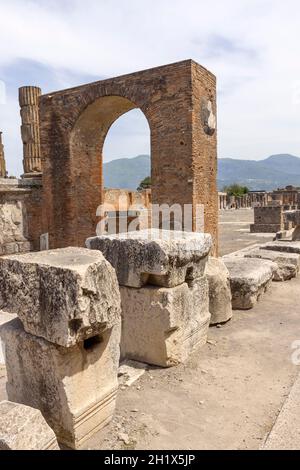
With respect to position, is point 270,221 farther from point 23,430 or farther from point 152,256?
point 23,430

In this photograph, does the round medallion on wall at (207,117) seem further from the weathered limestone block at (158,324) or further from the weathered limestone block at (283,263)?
the weathered limestone block at (158,324)

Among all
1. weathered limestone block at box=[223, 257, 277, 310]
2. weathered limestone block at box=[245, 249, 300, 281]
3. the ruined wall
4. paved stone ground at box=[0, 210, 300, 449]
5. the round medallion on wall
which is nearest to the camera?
paved stone ground at box=[0, 210, 300, 449]

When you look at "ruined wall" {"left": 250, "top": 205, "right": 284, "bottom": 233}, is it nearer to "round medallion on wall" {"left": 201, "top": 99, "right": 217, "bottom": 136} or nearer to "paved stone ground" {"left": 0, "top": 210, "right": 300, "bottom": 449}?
"round medallion on wall" {"left": 201, "top": 99, "right": 217, "bottom": 136}

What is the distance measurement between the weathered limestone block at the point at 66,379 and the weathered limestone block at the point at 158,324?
84 centimetres

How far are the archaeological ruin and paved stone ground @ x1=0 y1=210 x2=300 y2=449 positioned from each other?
0.19 feet

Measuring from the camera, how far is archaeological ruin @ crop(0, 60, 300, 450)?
2.26m

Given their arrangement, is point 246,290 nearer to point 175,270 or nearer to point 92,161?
point 175,270

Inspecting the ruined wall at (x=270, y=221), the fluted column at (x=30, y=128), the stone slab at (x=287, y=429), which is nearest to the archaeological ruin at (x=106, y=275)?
the stone slab at (x=287, y=429)

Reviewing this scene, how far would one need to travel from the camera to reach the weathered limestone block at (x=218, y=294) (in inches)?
176

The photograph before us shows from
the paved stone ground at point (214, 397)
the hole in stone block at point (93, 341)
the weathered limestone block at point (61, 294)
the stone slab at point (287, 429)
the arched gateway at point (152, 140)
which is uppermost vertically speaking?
the arched gateway at point (152, 140)

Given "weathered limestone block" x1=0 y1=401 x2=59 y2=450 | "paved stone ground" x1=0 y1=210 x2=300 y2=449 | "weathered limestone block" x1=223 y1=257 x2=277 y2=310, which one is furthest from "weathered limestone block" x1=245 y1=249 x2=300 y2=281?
"weathered limestone block" x1=0 y1=401 x2=59 y2=450

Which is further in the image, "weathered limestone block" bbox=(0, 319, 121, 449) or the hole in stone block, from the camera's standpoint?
the hole in stone block
